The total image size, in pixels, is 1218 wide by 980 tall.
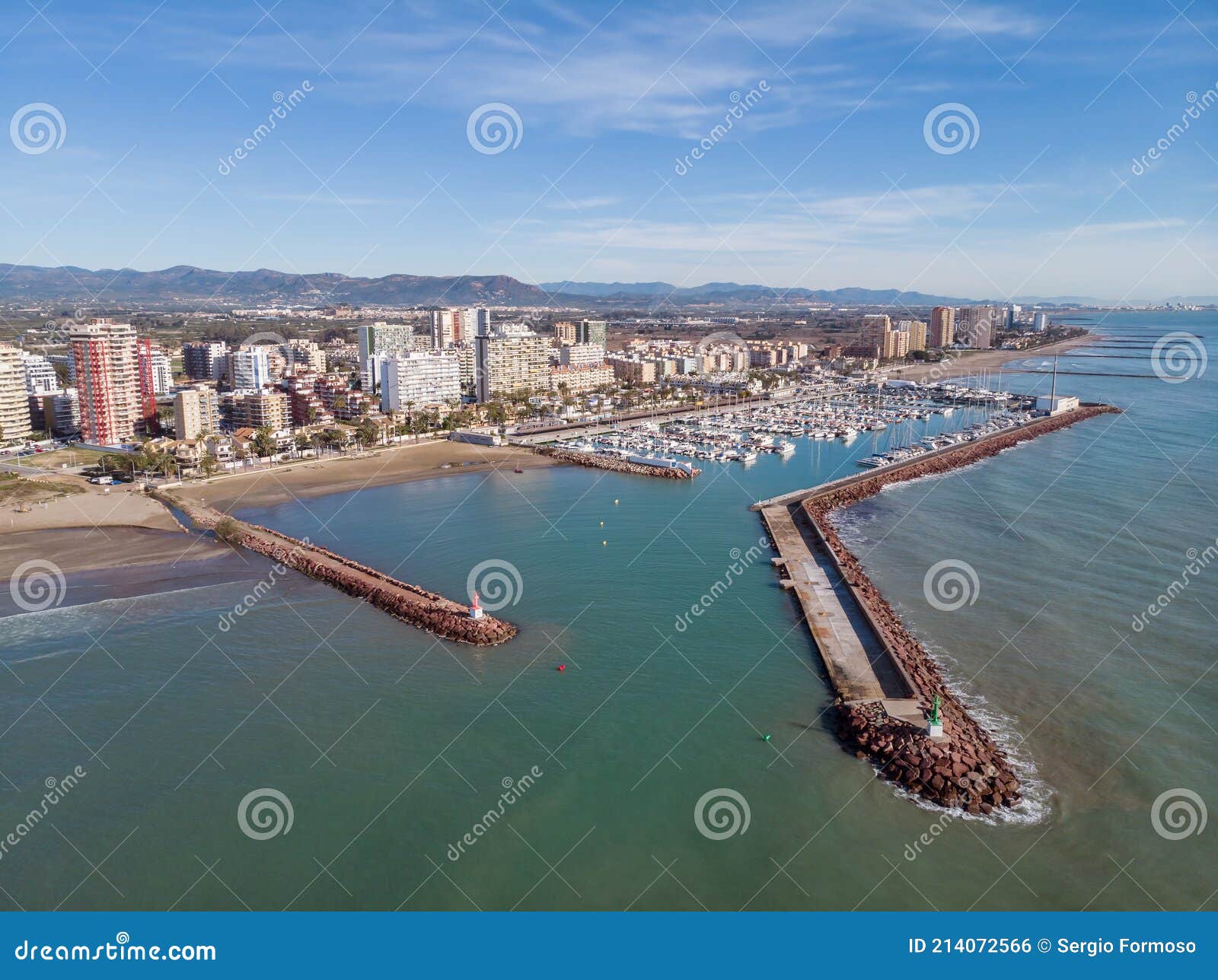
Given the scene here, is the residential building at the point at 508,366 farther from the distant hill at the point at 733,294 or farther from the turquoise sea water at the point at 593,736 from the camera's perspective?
the distant hill at the point at 733,294

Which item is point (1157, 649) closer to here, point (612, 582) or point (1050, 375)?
point (612, 582)

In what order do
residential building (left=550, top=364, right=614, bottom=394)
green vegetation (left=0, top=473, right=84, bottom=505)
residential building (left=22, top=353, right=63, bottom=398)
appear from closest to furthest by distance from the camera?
green vegetation (left=0, top=473, right=84, bottom=505), residential building (left=22, top=353, right=63, bottom=398), residential building (left=550, top=364, right=614, bottom=394)

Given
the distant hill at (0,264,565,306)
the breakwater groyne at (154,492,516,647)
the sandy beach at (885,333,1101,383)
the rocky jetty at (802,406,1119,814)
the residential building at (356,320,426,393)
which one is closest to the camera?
the rocky jetty at (802,406,1119,814)

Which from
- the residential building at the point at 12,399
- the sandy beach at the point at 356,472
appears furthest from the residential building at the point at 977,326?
the residential building at the point at 12,399

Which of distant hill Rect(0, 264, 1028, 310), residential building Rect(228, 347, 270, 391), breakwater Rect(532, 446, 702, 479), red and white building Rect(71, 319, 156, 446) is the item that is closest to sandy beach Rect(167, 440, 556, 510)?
breakwater Rect(532, 446, 702, 479)

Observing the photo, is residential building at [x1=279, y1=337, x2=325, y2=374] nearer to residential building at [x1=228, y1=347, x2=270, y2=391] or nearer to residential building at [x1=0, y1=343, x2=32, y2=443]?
residential building at [x1=228, y1=347, x2=270, y2=391]

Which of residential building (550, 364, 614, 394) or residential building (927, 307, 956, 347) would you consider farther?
residential building (927, 307, 956, 347)

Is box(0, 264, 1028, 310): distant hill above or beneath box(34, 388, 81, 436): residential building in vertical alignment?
above
